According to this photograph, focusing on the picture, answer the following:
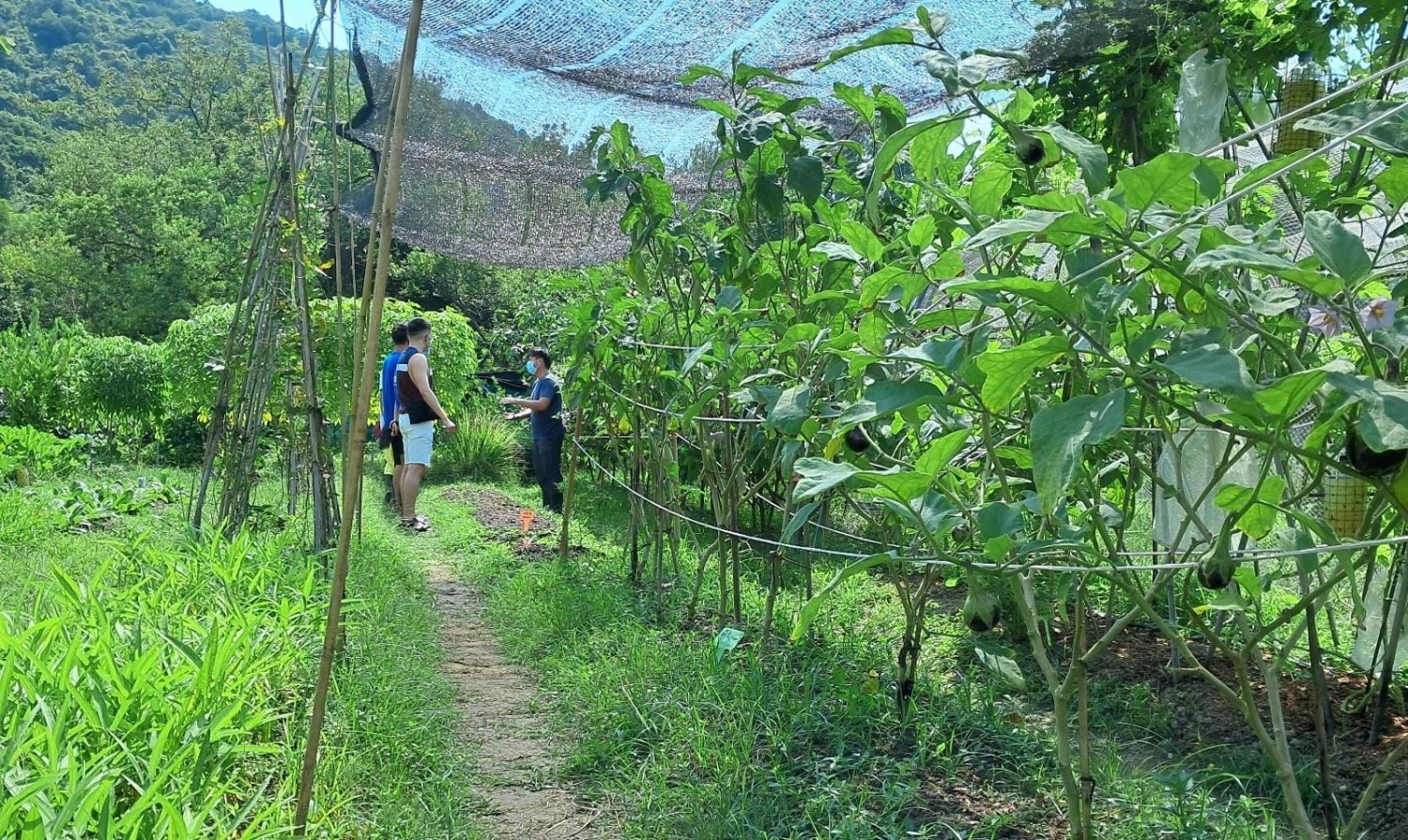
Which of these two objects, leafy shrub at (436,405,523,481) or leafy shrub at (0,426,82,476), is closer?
leafy shrub at (0,426,82,476)

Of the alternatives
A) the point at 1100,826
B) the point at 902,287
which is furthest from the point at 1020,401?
the point at 1100,826

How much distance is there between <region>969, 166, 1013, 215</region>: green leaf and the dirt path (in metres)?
1.48

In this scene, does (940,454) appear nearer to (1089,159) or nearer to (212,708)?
(1089,159)

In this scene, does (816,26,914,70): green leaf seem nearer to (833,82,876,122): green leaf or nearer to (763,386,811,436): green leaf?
(763,386,811,436): green leaf

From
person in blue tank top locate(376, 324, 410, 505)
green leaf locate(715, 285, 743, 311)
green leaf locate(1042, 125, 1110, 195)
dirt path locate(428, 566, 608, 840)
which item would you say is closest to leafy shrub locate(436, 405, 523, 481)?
person in blue tank top locate(376, 324, 410, 505)

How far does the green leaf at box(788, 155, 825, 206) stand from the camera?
2438 mm

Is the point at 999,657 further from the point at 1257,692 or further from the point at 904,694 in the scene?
the point at 1257,692

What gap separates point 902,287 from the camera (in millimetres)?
1640

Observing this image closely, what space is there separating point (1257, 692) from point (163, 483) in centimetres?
660

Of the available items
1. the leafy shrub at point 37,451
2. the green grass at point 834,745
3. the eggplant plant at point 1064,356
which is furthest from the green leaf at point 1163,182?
the leafy shrub at point 37,451

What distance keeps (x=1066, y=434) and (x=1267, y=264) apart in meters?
0.21

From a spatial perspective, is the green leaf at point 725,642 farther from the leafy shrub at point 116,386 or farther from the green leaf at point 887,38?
the leafy shrub at point 116,386

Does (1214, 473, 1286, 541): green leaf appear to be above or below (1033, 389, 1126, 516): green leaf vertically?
below

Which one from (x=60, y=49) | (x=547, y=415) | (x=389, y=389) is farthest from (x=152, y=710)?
(x=60, y=49)
